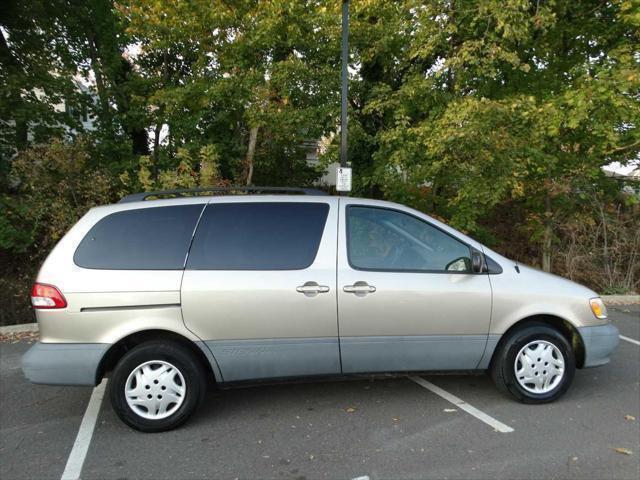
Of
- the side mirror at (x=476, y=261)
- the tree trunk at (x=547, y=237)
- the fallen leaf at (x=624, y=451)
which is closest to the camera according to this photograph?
the fallen leaf at (x=624, y=451)

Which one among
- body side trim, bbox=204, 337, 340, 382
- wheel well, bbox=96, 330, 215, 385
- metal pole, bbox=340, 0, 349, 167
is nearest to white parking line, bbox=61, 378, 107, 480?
wheel well, bbox=96, 330, 215, 385

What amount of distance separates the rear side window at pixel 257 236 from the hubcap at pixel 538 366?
189cm

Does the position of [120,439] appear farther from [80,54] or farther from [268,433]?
[80,54]

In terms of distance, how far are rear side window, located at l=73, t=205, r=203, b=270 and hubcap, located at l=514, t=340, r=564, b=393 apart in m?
2.77

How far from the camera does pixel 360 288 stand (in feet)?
11.4

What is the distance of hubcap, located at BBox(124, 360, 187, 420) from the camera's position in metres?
3.32

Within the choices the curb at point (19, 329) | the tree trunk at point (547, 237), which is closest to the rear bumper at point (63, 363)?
the curb at point (19, 329)

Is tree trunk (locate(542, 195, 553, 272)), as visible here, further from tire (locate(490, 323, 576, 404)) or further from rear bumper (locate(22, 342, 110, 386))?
rear bumper (locate(22, 342, 110, 386))

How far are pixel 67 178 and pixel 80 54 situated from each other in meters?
3.80

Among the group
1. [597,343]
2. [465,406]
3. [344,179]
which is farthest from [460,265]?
[344,179]

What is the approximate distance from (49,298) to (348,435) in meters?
2.31

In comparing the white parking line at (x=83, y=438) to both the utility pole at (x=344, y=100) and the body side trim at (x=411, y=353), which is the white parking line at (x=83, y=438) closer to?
the body side trim at (x=411, y=353)

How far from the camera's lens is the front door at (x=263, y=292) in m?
3.37

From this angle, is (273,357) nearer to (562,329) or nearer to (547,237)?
(562,329)
